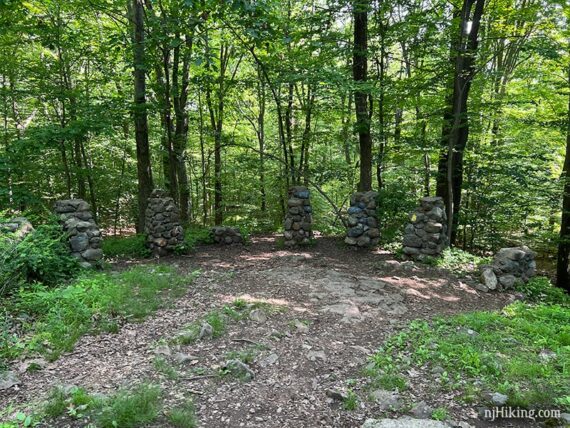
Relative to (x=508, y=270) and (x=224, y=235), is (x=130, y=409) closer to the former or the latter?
(x=224, y=235)

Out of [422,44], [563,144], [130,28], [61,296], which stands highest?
[130,28]

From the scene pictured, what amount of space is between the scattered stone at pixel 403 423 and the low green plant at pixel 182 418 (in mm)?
1320

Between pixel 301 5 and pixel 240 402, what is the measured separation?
12813 millimetres

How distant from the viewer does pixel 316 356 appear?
3.71 m

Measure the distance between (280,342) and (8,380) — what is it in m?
2.52

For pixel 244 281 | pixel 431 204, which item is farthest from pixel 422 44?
pixel 244 281

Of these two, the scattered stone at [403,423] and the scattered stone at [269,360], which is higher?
the scattered stone at [269,360]

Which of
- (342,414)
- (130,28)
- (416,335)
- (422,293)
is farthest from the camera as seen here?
(130,28)

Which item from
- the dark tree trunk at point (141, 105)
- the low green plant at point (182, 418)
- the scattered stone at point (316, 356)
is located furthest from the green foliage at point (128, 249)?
the low green plant at point (182, 418)

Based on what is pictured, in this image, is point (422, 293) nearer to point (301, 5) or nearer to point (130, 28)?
point (130, 28)

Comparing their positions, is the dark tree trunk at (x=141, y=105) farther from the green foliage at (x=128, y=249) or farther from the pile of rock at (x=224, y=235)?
the pile of rock at (x=224, y=235)

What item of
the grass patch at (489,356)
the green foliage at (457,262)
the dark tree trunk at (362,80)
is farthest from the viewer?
the dark tree trunk at (362,80)

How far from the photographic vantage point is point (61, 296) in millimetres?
4371

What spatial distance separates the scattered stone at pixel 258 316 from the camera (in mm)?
4359
